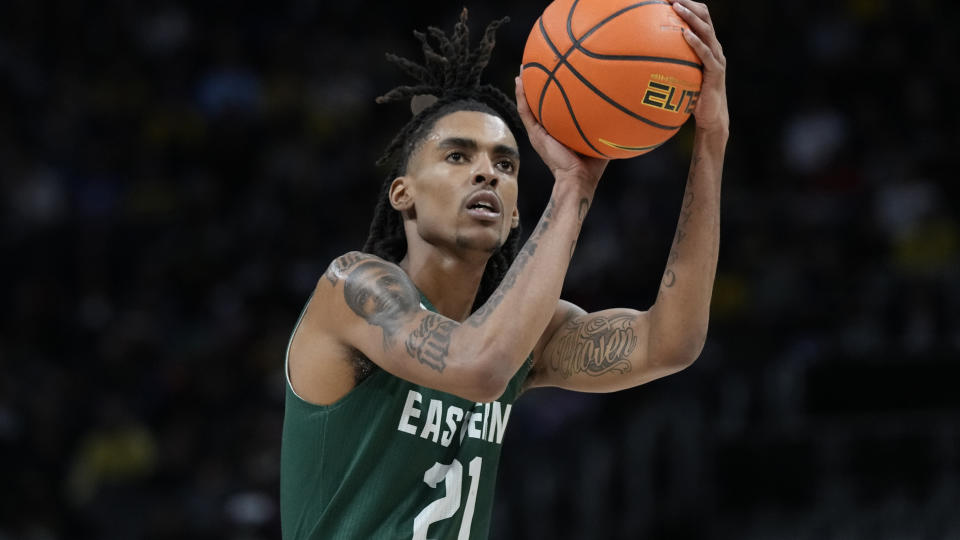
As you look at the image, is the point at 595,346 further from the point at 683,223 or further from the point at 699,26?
the point at 699,26

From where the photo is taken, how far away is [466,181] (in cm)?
363

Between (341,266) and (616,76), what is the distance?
96 centimetres

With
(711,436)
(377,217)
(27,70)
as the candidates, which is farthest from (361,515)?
(27,70)

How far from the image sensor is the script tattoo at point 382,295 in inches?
132

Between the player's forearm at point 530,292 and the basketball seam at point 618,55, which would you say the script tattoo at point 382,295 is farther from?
the basketball seam at point 618,55

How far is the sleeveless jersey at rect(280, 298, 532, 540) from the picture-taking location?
3.51m

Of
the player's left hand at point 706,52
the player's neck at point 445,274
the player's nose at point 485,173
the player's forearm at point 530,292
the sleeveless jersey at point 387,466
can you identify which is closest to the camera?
the player's forearm at point 530,292

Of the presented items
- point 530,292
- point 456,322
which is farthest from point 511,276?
point 456,322

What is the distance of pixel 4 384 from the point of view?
9000 mm

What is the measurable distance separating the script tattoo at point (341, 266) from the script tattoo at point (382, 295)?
31 mm

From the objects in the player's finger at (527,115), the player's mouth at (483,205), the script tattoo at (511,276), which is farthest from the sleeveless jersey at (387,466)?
the player's finger at (527,115)

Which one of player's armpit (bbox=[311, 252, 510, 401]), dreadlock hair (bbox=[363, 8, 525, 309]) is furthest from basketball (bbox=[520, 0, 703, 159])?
player's armpit (bbox=[311, 252, 510, 401])

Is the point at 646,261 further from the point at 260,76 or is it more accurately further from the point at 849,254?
the point at 260,76

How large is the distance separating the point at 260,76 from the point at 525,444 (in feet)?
16.6
